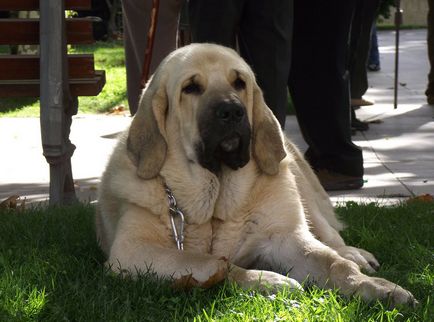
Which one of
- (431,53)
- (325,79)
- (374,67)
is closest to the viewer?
(325,79)

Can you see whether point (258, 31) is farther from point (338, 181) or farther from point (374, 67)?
point (374, 67)

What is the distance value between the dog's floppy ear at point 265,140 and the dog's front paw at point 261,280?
622mm

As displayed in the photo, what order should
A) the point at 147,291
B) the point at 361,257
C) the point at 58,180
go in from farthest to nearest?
1. the point at 58,180
2. the point at 361,257
3. the point at 147,291

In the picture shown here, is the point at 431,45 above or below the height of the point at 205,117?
below

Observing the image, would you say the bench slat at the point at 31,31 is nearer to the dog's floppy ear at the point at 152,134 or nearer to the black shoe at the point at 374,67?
the dog's floppy ear at the point at 152,134

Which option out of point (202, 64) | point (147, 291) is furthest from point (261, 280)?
point (202, 64)

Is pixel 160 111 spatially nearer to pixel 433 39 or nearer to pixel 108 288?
pixel 108 288

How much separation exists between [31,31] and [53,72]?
409 mm

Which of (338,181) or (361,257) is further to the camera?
(338,181)

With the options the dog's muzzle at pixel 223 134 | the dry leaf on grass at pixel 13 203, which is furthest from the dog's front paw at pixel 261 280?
the dry leaf on grass at pixel 13 203

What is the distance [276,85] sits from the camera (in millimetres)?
6133

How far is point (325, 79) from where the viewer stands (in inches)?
283

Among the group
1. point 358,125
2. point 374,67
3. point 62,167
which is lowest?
point 374,67

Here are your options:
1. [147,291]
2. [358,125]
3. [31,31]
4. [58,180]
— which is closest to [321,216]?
[147,291]
